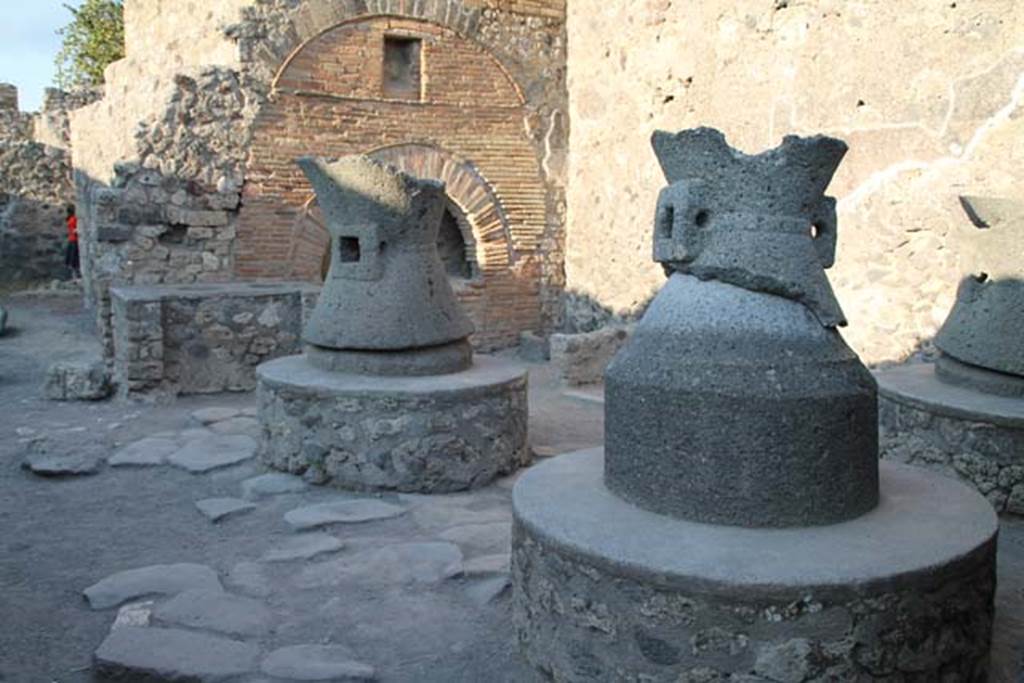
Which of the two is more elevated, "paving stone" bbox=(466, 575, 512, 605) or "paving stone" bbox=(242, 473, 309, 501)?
"paving stone" bbox=(242, 473, 309, 501)

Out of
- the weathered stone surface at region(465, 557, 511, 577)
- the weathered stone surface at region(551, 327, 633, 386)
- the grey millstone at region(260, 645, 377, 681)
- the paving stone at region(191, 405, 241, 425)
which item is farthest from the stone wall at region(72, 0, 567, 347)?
the grey millstone at region(260, 645, 377, 681)

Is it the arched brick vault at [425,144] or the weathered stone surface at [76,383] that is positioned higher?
the arched brick vault at [425,144]

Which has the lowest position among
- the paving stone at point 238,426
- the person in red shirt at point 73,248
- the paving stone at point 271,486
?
the paving stone at point 271,486

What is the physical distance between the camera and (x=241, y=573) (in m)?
3.90

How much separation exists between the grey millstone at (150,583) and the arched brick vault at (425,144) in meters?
5.85

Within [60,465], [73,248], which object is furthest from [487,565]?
[73,248]

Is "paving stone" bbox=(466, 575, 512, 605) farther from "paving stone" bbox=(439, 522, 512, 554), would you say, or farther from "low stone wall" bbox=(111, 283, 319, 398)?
"low stone wall" bbox=(111, 283, 319, 398)

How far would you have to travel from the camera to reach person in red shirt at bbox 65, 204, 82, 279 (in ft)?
48.7

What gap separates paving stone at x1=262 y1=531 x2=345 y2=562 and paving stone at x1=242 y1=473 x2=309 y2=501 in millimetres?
662

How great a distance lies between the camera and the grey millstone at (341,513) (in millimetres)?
4477

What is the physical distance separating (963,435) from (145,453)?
14.6 ft

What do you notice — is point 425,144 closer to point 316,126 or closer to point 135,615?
point 316,126

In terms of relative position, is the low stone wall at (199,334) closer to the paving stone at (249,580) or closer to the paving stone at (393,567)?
the paving stone at (249,580)

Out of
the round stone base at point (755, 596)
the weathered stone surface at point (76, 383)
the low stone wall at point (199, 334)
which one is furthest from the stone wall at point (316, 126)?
the round stone base at point (755, 596)
